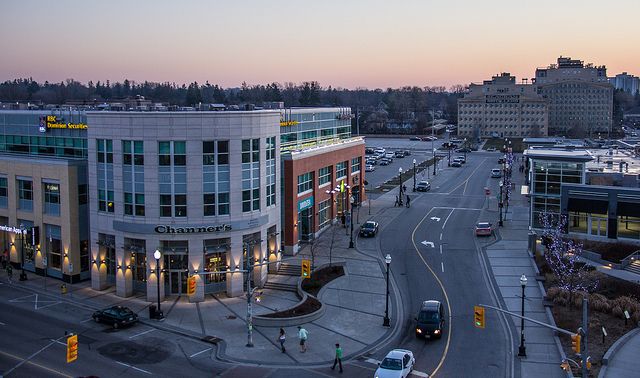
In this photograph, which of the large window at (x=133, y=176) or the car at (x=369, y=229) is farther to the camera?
the car at (x=369, y=229)

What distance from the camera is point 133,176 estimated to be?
44281 millimetres

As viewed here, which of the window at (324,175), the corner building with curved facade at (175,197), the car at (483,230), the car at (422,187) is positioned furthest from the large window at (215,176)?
the car at (422,187)

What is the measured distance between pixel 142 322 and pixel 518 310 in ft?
76.9

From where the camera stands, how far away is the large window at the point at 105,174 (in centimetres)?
A: 4528

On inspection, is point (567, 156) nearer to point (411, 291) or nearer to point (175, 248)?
point (411, 291)

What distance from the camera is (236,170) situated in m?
45.2

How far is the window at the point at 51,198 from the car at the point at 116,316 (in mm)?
12712

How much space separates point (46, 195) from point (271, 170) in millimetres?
17274

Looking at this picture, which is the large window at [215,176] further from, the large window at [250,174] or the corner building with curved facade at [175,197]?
the large window at [250,174]

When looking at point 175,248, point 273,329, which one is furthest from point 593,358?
point 175,248

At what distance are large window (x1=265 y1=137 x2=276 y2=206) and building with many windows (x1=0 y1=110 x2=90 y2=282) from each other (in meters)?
13.8

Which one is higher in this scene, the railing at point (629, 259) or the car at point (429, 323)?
the railing at point (629, 259)

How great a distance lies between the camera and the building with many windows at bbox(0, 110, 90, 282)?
48531mm

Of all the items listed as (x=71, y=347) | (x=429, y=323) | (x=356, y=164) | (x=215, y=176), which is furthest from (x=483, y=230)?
(x=71, y=347)
